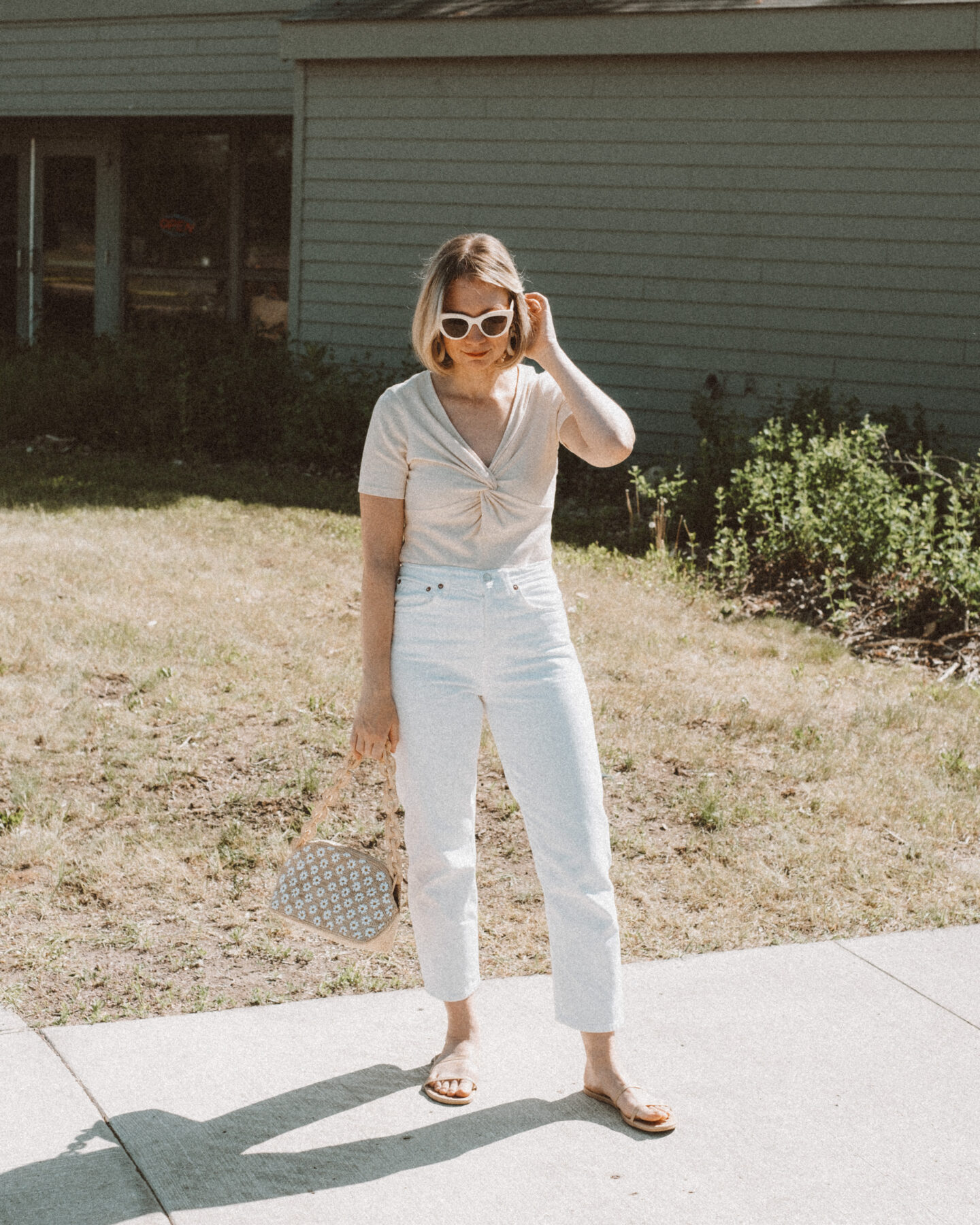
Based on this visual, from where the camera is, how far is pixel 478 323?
108 inches

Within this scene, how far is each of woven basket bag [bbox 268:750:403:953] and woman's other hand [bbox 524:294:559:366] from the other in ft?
3.02

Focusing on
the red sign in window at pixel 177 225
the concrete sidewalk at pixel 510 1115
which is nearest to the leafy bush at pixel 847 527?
the concrete sidewalk at pixel 510 1115

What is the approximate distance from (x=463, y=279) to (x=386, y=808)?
47.2 inches

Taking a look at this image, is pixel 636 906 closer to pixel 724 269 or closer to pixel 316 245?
pixel 724 269

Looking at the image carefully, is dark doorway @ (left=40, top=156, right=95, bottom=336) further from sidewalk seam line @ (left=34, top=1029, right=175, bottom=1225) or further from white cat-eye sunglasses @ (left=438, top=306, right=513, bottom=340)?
white cat-eye sunglasses @ (left=438, top=306, right=513, bottom=340)

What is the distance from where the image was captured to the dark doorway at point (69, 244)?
14984 mm

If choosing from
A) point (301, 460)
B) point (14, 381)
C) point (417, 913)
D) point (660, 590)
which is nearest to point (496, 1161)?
point (417, 913)

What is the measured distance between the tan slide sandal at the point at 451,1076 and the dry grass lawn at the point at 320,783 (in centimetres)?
62

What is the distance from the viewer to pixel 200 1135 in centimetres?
278

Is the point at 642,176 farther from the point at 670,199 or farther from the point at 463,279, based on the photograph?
the point at 463,279

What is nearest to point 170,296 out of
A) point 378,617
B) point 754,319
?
point 754,319

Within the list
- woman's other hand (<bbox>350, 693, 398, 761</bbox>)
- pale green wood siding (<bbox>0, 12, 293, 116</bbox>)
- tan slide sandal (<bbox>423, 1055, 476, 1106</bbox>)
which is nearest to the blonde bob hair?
woman's other hand (<bbox>350, 693, 398, 761</bbox>)

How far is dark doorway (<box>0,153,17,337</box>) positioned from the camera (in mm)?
15500

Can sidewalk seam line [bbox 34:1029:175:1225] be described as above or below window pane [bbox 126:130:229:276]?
below
